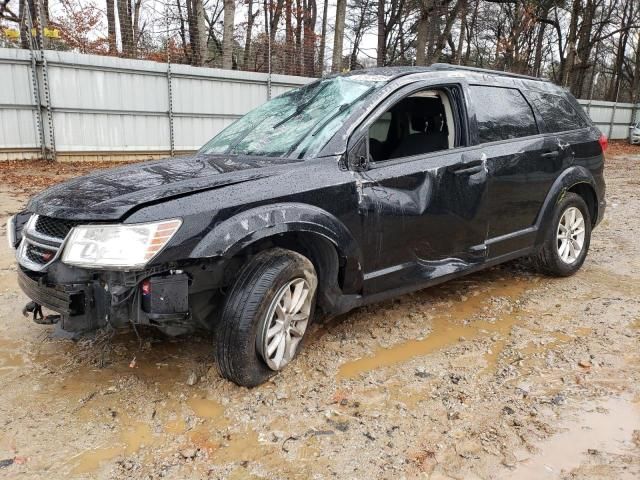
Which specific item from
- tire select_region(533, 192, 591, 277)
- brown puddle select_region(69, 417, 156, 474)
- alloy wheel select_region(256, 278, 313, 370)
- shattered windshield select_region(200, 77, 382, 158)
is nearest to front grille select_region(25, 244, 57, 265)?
brown puddle select_region(69, 417, 156, 474)

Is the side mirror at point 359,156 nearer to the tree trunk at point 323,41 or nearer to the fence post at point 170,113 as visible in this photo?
the fence post at point 170,113

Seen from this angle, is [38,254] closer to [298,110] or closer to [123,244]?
[123,244]

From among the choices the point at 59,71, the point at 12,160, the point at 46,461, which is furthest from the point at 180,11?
the point at 46,461

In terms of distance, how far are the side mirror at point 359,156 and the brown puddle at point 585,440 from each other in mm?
1646

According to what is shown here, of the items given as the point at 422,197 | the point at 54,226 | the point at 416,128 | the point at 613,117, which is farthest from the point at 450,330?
the point at 613,117

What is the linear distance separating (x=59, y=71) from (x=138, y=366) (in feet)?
35.1

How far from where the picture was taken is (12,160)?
36.9ft

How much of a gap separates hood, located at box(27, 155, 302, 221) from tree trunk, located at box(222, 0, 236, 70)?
12.6m

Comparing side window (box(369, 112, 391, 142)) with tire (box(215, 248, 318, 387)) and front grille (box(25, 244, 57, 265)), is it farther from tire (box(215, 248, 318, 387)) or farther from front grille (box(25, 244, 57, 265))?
front grille (box(25, 244, 57, 265))

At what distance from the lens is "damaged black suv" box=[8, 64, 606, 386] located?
2303 mm

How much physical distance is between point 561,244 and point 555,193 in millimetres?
554

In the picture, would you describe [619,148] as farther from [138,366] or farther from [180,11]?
[138,366]

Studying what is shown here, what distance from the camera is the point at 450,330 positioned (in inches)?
137

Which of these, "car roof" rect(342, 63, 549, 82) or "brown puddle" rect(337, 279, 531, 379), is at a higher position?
"car roof" rect(342, 63, 549, 82)
